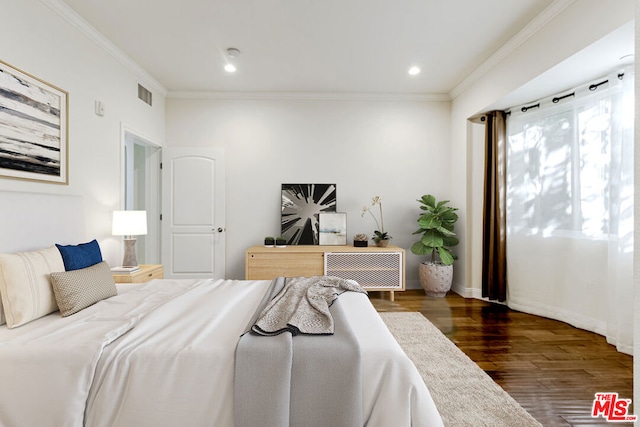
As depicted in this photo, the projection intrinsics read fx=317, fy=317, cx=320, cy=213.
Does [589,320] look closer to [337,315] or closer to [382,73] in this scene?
[337,315]

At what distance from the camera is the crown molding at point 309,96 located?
4430 millimetres

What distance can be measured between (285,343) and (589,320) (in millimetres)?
3267

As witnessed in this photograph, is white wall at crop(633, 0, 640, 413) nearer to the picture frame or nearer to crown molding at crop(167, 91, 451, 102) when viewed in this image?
the picture frame

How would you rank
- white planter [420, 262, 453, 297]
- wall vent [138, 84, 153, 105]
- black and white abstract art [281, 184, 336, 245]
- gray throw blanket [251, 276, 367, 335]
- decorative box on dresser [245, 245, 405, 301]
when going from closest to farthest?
gray throw blanket [251, 276, 367, 335], wall vent [138, 84, 153, 105], decorative box on dresser [245, 245, 405, 301], white planter [420, 262, 453, 297], black and white abstract art [281, 184, 336, 245]

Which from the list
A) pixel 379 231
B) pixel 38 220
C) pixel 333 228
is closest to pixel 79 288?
pixel 38 220

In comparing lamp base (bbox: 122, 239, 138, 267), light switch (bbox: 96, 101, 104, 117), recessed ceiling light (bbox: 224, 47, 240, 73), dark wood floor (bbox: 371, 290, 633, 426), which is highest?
recessed ceiling light (bbox: 224, 47, 240, 73)

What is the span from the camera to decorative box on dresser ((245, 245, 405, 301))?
13.1 ft

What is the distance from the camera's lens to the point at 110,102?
10.5 feet

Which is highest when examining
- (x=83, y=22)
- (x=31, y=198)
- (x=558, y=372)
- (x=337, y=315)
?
(x=83, y=22)

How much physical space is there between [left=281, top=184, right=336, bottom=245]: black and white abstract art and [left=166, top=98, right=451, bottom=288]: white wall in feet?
0.43

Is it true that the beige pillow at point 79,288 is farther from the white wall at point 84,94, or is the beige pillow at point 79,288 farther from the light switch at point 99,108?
the light switch at point 99,108

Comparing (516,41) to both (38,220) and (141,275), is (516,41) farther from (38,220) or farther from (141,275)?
(38,220)

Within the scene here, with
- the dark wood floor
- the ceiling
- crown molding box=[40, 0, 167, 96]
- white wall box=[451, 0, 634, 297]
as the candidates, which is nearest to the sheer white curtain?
the dark wood floor

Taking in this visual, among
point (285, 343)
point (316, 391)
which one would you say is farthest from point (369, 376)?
point (285, 343)
